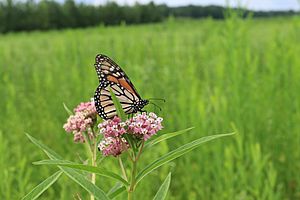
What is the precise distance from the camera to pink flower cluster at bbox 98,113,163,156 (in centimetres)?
56

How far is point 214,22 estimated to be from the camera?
13.0 feet

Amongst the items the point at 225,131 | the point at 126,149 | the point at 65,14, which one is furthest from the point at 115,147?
the point at 65,14

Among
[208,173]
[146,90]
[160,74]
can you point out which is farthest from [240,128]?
[160,74]

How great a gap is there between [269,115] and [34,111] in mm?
1523

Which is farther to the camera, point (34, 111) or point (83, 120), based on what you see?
point (34, 111)

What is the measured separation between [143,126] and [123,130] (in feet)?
0.10

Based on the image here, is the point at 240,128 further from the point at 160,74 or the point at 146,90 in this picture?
the point at 160,74

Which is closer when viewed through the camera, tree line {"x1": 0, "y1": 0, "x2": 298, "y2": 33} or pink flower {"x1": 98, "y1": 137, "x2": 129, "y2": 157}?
pink flower {"x1": 98, "y1": 137, "x2": 129, "y2": 157}

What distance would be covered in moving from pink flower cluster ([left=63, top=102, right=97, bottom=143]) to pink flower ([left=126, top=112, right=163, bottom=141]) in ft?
0.41

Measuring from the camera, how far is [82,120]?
679 mm

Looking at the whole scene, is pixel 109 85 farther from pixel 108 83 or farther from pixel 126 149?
pixel 126 149

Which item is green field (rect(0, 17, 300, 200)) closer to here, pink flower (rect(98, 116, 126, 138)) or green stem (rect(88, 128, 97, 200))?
green stem (rect(88, 128, 97, 200))

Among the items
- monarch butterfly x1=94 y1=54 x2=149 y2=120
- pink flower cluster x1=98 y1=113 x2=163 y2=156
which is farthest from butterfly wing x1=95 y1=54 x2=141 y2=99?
pink flower cluster x1=98 y1=113 x2=163 y2=156

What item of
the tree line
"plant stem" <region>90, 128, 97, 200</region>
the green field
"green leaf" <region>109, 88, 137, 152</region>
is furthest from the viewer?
the tree line
